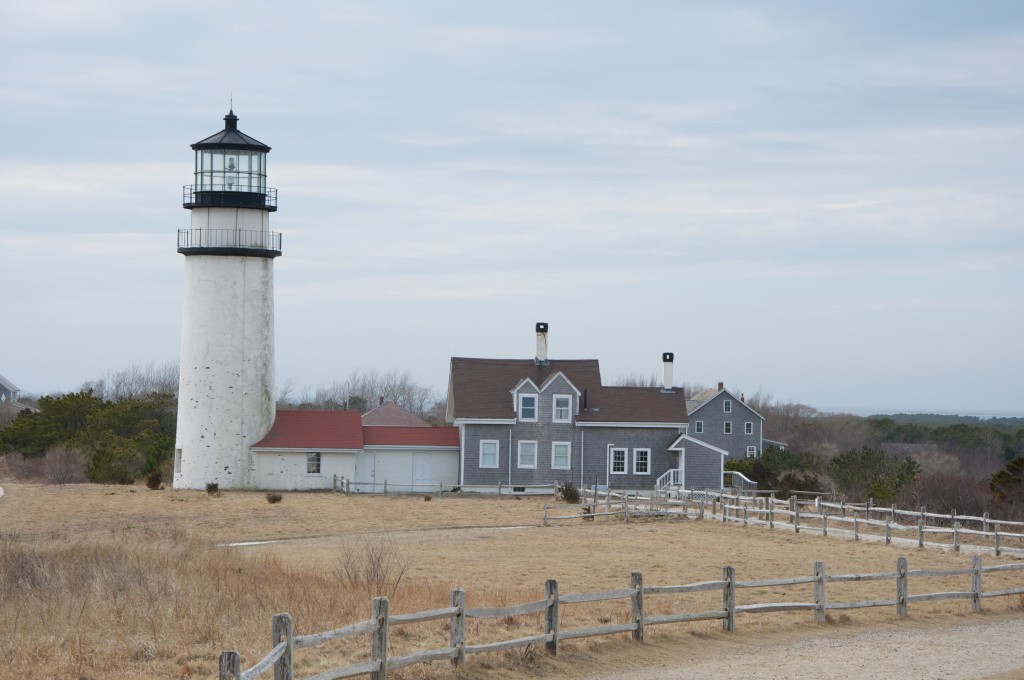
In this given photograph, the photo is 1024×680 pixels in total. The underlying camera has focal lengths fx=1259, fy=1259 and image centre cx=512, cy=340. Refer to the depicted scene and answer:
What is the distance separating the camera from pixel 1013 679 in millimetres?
14172

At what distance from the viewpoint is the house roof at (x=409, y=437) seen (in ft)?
161

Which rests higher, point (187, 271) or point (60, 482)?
point (187, 271)

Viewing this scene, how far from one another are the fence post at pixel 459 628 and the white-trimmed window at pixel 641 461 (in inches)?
1449

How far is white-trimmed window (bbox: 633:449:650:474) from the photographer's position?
165 ft

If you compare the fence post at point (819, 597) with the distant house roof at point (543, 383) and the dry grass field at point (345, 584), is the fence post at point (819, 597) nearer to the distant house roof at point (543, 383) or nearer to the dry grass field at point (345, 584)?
the dry grass field at point (345, 584)

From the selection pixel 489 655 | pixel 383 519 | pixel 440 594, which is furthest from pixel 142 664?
pixel 383 519

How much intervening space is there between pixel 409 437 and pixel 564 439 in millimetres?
6129

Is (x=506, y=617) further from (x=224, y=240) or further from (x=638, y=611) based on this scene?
(x=224, y=240)

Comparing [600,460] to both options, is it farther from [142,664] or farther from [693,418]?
[142,664]

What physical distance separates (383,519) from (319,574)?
1623 cm

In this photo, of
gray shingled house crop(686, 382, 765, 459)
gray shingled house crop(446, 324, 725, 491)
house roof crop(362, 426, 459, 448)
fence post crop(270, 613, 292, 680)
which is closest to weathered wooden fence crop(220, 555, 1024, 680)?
fence post crop(270, 613, 292, 680)

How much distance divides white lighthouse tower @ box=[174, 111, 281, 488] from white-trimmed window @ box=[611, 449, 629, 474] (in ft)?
46.9

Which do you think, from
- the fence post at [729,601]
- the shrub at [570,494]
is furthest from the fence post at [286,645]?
the shrub at [570,494]

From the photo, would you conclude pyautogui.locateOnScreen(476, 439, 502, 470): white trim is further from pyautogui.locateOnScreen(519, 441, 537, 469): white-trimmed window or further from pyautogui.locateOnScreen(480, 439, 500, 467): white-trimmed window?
pyautogui.locateOnScreen(519, 441, 537, 469): white-trimmed window
